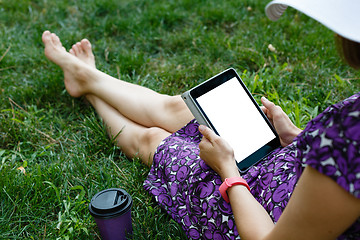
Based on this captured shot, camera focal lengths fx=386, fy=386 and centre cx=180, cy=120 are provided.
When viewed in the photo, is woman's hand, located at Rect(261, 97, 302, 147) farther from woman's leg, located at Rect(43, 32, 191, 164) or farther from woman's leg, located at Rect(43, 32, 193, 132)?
woman's leg, located at Rect(43, 32, 191, 164)

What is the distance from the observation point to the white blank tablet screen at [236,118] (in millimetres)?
1706

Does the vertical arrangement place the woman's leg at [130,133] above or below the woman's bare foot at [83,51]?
below

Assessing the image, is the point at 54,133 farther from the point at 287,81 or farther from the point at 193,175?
the point at 287,81

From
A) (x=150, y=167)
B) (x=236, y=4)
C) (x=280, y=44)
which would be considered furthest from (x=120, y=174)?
(x=236, y=4)

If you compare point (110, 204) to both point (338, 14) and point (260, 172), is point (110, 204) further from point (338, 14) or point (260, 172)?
point (338, 14)

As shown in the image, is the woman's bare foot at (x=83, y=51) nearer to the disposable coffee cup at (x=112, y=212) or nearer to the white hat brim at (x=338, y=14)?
the disposable coffee cup at (x=112, y=212)

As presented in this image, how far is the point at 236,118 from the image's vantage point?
1.76 m

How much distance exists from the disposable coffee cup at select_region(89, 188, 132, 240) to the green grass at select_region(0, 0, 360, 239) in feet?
0.36

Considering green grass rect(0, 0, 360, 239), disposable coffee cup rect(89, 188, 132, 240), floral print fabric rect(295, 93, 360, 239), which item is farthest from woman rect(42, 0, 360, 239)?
disposable coffee cup rect(89, 188, 132, 240)

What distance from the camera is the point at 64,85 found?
279 centimetres

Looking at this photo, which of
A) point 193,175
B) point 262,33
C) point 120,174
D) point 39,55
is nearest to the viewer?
point 193,175

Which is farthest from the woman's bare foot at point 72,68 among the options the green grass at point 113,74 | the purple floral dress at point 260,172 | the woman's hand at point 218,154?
the woman's hand at point 218,154

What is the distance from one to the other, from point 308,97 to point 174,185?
1.39 metres

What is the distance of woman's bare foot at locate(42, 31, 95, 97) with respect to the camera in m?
2.54
